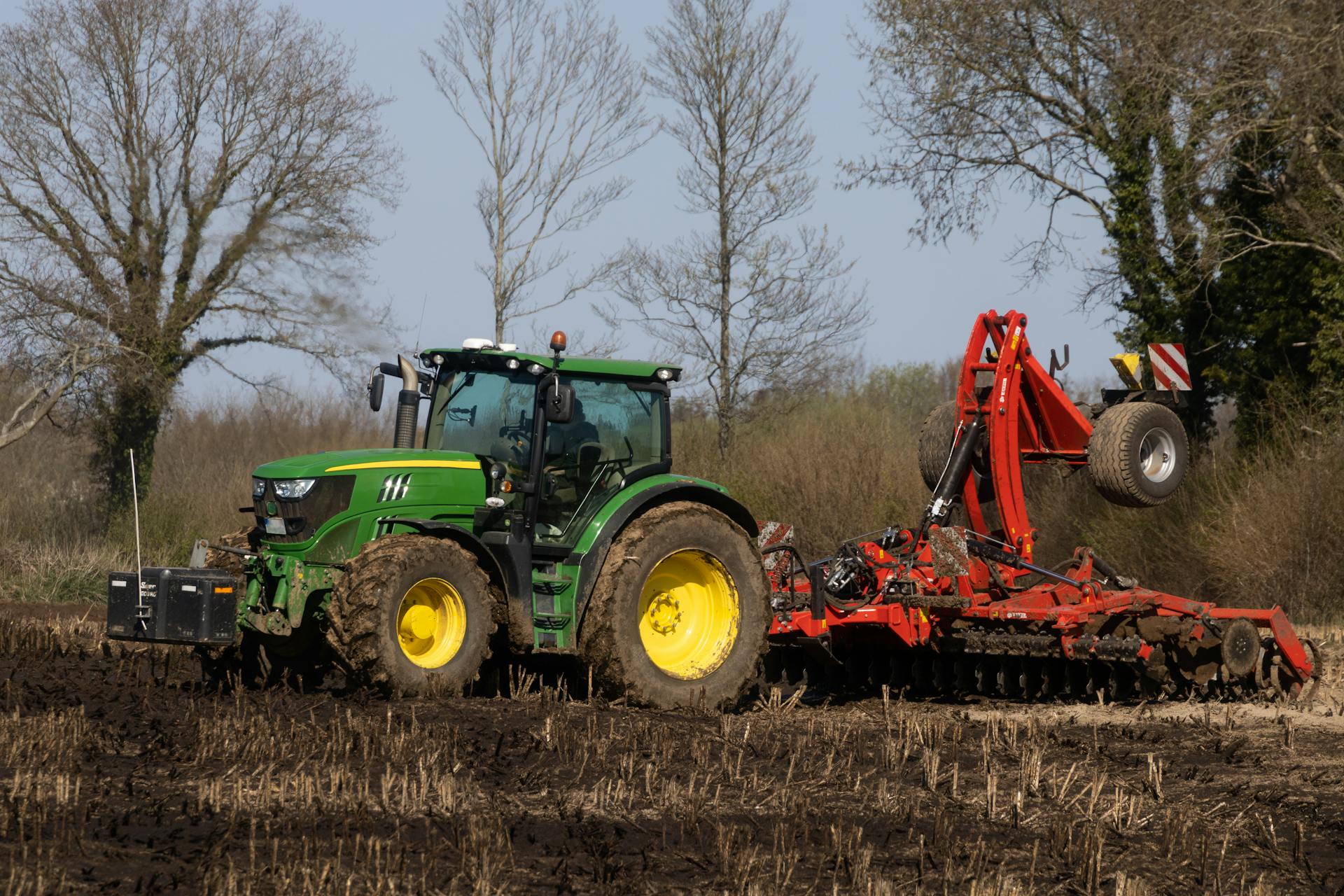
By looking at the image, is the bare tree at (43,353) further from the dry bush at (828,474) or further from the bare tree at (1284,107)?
the bare tree at (1284,107)

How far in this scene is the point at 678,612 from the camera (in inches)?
392

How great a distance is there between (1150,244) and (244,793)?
17.3m

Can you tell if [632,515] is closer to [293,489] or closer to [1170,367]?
[293,489]

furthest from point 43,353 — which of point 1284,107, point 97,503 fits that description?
point 1284,107

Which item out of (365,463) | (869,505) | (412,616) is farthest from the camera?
(869,505)

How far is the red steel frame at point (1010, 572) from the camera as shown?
1032 cm

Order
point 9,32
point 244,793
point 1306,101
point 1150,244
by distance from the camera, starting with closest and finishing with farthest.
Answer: point 244,793, point 1306,101, point 1150,244, point 9,32

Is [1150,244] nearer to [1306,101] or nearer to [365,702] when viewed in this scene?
[1306,101]

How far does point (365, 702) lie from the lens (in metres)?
8.56

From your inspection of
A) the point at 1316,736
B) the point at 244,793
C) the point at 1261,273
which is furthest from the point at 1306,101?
the point at 244,793

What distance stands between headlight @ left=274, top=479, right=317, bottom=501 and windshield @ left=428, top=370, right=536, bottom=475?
1.10 m

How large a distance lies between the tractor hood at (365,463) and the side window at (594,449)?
0.50m

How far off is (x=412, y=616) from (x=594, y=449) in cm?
164

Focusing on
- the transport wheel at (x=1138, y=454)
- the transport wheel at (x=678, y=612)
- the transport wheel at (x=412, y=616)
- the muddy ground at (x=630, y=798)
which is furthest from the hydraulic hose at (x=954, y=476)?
the transport wheel at (x=412, y=616)
